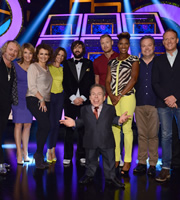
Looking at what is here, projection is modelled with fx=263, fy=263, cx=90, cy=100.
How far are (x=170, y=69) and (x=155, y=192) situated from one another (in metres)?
1.28

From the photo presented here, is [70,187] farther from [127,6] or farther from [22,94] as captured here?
[127,6]

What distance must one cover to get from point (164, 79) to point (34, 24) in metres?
6.39

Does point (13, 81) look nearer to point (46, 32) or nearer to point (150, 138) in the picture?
point (150, 138)

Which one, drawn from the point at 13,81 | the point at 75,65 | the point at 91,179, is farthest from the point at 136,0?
the point at 91,179

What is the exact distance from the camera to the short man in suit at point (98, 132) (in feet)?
8.61

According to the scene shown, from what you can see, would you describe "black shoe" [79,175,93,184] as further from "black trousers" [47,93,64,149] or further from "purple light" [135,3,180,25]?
"purple light" [135,3,180,25]

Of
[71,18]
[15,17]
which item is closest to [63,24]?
[71,18]

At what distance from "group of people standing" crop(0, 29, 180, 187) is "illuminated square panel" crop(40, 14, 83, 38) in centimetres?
410

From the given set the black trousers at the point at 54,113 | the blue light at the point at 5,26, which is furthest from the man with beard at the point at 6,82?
the blue light at the point at 5,26

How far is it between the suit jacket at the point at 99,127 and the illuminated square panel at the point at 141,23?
494cm

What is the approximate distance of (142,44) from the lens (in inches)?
121

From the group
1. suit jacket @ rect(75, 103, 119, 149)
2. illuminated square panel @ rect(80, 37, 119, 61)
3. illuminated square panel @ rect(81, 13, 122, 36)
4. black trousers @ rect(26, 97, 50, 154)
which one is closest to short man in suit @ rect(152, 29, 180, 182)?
suit jacket @ rect(75, 103, 119, 149)

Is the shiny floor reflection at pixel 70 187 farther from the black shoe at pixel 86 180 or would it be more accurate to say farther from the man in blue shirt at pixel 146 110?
the man in blue shirt at pixel 146 110

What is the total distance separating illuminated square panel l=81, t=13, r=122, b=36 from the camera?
7.54m
